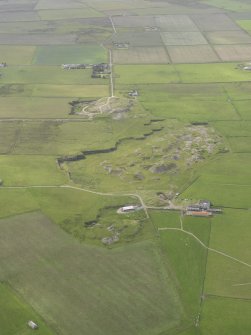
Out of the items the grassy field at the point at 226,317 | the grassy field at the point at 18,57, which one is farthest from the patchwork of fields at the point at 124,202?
the grassy field at the point at 18,57

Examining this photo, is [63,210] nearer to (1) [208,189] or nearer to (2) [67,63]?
(1) [208,189]

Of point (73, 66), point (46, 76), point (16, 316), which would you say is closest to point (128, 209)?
point (16, 316)

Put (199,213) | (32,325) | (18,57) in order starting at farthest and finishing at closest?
(18,57)
(199,213)
(32,325)

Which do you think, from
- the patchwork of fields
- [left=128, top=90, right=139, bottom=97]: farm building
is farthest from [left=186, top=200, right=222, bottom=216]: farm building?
[left=128, top=90, right=139, bottom=97]: farm building

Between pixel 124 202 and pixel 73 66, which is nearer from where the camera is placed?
pixel 124 202

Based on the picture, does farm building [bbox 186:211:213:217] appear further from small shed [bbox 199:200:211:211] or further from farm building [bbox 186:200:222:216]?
small shed [bbox 199:200:211:211]

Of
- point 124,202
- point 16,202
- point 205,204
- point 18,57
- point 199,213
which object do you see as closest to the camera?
point 199,213

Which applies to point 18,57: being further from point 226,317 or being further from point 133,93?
point 226,317

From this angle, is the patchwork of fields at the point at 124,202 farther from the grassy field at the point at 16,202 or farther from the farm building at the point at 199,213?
the farm building at the point at 199,213
